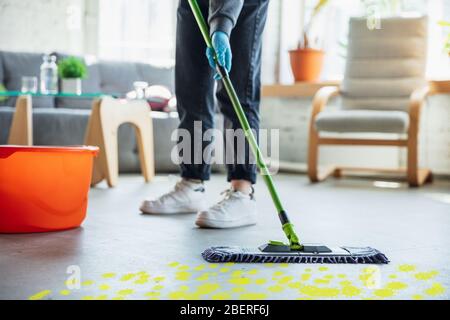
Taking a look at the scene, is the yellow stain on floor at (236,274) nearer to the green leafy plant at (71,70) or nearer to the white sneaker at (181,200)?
the white sneaker at (181,200)

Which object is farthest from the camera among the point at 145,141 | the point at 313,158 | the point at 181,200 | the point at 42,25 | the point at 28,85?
the point at 42,25

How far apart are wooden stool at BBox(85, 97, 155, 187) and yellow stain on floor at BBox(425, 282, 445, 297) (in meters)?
2.11

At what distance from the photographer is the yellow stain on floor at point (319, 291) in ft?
3.92

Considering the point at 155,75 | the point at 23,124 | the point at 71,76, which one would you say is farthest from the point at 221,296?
the point at 155,75

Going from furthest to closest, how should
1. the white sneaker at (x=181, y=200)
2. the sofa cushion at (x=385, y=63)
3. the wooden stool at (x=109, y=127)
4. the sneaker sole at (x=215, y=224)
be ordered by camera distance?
the sofa cushion at (x=385, y=63) < the wooden stool at (x=109, y=127) < the white sneaker at (x=181, y=200) < the sneaker sole at (x=215, y=224)

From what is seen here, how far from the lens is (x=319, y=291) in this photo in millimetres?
1224

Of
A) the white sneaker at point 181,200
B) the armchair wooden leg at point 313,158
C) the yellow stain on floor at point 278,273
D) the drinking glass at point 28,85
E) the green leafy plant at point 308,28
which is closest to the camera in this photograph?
the yellow stain on floor at point 278,273

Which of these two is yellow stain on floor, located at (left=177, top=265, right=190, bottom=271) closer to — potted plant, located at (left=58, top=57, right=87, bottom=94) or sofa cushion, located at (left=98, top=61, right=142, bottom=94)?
potted plant, located at (left=58, top=57, right=87, bottom=94)

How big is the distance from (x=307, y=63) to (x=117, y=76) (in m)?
A: 1.23

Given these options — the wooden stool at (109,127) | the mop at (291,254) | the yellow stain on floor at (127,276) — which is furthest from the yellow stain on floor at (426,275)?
the wooden stool at (109,127)

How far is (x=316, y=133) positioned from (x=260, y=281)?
2.59 meters

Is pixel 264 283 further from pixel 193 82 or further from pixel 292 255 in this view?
pixel 193 82

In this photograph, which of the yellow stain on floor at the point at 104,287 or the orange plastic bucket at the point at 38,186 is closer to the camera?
the yellow stain on floor at the point at 104,287

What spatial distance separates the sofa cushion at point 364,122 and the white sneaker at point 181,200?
1.57m
